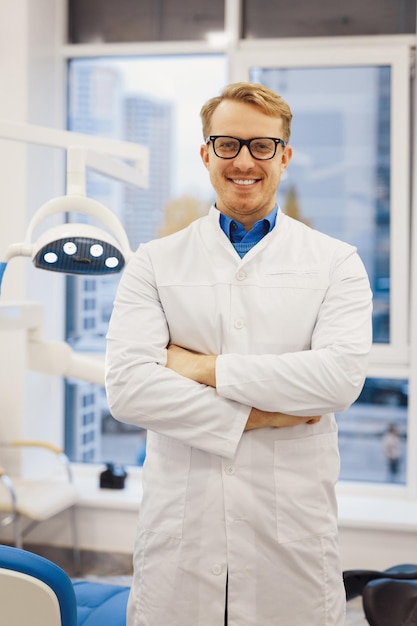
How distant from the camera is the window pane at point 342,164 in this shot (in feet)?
11.0

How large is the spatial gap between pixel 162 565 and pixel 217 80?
2603mm

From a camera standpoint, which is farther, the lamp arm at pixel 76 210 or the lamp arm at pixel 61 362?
the lamp arm at pixel 61 362

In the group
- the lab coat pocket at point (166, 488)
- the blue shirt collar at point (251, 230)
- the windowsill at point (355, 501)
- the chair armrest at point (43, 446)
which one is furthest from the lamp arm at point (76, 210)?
the windowsill at point (355, 501)

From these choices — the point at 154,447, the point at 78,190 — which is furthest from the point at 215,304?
the point at 78,190

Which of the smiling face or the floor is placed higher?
the smiling face

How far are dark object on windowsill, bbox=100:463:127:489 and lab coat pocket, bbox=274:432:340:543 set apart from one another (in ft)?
6.57

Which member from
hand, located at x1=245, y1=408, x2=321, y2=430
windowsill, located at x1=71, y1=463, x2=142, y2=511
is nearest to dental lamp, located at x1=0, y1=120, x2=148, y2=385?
hand, located at x1=245, y1=408, x2=321, y2=430

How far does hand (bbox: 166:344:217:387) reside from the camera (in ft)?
5.00

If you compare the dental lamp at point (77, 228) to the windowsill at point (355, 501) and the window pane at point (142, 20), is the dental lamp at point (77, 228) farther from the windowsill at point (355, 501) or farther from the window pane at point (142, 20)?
the windowsill at point (355, 501)

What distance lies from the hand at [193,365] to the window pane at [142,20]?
2.39 meters

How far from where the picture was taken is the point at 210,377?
1.52m

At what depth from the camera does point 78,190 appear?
6.15ft

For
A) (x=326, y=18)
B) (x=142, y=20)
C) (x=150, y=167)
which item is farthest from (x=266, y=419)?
(x=142, y=20)

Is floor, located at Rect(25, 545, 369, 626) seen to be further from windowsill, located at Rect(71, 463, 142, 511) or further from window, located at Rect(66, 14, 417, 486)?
window, located at Rect(66, 14, 417, 486)
